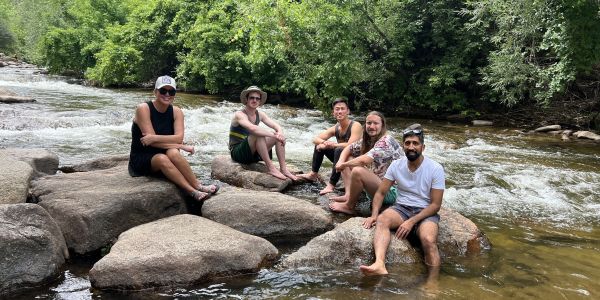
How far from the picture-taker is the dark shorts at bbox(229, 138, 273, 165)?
7.30 m

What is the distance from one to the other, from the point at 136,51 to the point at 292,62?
11.1 m

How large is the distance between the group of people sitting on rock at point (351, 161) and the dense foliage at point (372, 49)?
30.7ft

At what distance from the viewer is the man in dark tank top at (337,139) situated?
264 inches

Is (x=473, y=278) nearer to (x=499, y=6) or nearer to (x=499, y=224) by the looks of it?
(x=499, y=224)

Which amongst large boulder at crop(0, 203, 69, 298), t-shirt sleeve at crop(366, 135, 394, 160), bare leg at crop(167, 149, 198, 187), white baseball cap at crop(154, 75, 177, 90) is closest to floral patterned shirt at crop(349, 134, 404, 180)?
t-shirt sleeve at crop(366, 135, 394, 160)

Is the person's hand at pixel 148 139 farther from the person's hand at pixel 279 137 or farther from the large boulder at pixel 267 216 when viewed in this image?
the person's hand at pixel 279 137

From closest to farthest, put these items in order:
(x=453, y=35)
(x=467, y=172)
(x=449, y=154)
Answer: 1. (x=467, y=172)
2. (x=449, y=154)
3. (x=453, y=35)

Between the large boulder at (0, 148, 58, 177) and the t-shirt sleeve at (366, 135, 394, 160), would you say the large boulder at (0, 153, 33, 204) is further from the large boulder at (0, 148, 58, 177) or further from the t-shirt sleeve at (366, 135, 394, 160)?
the t-shirt sleeve at (366, 135, 394, 160)

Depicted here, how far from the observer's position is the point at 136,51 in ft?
88.9

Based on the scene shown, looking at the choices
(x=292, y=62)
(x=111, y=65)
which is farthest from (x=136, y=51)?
(x=292, y=62)

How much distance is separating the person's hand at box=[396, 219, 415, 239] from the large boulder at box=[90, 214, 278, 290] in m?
1.32

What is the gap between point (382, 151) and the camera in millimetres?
5773

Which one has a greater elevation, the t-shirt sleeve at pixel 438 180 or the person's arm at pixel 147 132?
the person's arm at pixel 147 132

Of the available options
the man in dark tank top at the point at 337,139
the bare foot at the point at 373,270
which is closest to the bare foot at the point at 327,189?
the man in dark tank top at the point at 337,139
